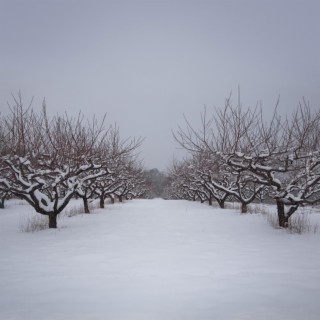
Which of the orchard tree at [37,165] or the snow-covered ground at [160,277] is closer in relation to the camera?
the snow-covered ground at [160,277]

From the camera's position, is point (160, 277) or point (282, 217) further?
point (282, 217)

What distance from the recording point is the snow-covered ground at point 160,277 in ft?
9.71

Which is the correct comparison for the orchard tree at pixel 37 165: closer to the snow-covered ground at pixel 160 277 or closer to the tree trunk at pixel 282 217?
the snow-covered ground at pixel 160 277

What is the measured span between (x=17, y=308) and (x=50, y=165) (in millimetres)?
6422

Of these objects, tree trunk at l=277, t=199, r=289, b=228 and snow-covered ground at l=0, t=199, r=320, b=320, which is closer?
snow-covered ground at l=0, t=199, r=320, b=320

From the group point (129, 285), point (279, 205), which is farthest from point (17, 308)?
point (279, 205)

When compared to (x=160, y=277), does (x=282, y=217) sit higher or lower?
higher

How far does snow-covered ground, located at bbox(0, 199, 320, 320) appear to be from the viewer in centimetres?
296

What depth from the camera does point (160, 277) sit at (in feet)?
13.3

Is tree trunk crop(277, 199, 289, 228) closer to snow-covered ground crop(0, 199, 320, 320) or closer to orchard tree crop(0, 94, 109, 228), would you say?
snow-covered ground crop(0, 199, 320, 320)

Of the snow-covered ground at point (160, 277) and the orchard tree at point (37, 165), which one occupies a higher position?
the orchard tree at point (37, 165)

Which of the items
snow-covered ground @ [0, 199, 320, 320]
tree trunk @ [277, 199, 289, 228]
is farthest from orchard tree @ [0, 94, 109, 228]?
tree trunk @ [277, 199, 289, 228]

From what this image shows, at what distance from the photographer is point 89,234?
24.9 feet

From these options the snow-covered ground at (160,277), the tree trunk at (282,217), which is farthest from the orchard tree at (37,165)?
the tree trunk at (282,217)
